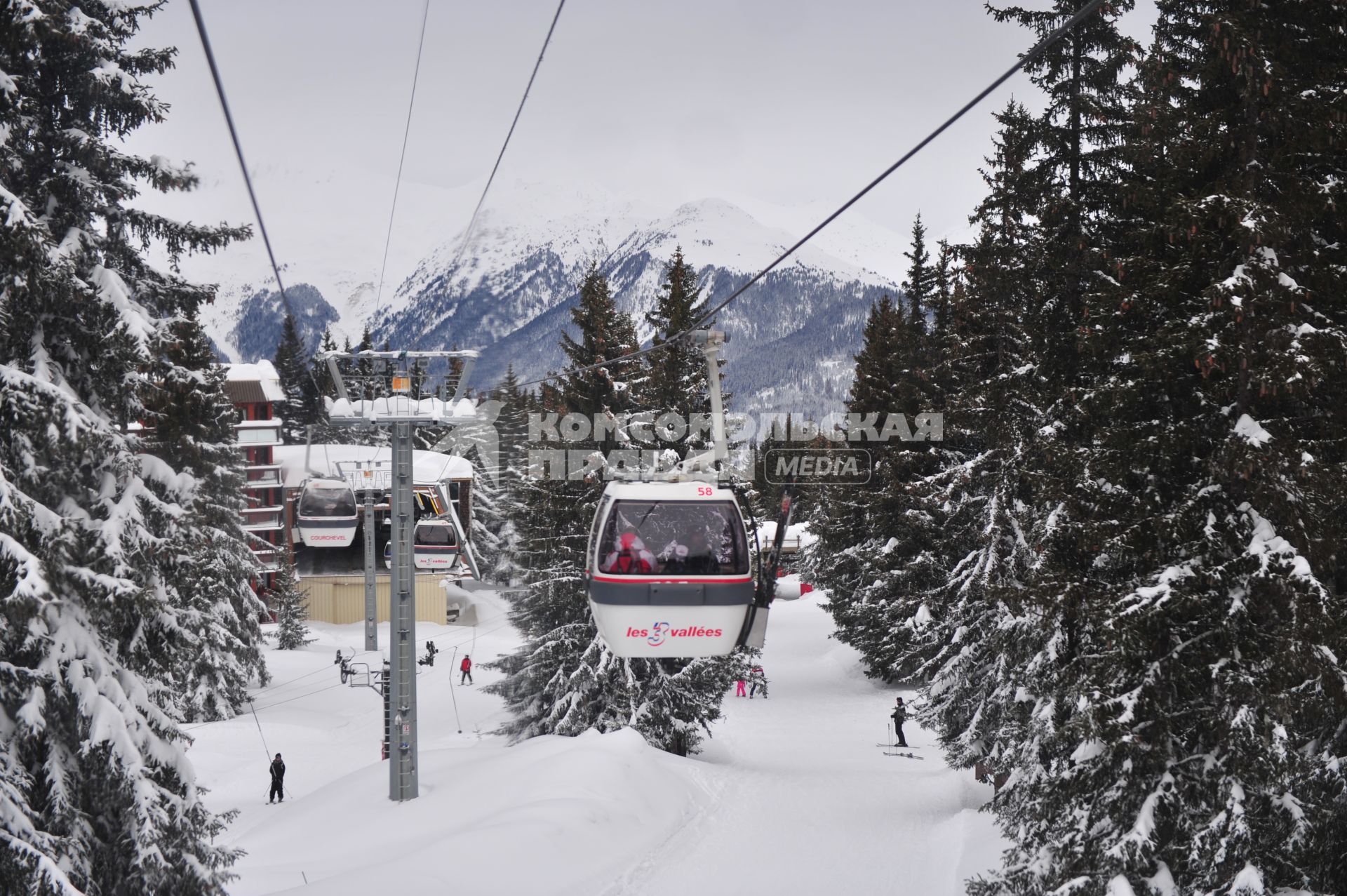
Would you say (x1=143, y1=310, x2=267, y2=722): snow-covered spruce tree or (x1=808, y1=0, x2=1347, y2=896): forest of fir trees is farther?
(x1=143, y1=310, x2=267, y2=722): snow-covered spruce tree

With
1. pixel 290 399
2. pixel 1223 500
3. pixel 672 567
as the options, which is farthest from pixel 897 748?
pixel 290 399

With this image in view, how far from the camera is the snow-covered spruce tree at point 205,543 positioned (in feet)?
44.6

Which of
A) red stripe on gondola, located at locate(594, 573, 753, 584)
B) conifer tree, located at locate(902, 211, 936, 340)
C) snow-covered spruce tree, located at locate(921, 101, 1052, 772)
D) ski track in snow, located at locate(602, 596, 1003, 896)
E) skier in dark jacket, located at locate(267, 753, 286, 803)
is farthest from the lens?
conifer tree, located at locate(902, 211, 936, 340)

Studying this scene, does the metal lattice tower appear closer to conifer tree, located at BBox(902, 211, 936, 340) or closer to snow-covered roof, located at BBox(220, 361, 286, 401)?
conifer tree, located at BBox(902, 211, 936, 340)

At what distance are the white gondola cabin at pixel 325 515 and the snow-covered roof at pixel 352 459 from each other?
18254 millimetres

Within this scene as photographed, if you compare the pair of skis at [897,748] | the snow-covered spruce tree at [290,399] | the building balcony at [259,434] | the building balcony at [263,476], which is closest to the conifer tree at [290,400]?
the snow-covered spruce tree at [290,399]

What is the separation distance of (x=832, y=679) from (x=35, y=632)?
38266 millimetres

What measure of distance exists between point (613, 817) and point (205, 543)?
10.8 meters

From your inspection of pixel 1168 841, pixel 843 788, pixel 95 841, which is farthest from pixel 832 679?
pixel 95 841

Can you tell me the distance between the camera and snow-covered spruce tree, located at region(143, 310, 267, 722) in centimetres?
1360

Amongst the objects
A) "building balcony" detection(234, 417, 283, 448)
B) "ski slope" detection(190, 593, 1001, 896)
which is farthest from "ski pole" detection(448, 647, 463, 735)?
"building balcony" detection(234, 417, 283, 448)

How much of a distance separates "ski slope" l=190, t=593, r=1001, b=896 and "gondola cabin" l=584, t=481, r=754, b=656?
672 cm

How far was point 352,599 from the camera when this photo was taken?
6425 centimetres

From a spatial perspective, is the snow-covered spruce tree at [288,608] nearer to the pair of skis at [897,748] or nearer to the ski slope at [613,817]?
the ski slope at [613,817]
